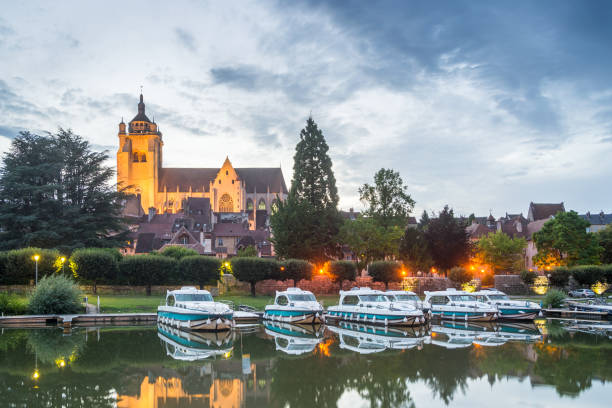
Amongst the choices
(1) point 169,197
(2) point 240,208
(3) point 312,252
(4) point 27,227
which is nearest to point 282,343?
(3) point 312,252

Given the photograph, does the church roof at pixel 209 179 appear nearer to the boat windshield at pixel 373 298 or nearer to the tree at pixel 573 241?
the tree at pixel 573 241

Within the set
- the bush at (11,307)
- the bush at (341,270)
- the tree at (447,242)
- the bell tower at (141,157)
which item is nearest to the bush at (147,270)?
the bush at (11,307)

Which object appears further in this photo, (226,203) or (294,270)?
(226,203)

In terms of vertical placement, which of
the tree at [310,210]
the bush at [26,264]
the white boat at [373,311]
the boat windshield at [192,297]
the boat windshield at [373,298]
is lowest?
the white boat at [373,311]

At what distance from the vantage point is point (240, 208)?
154 meters

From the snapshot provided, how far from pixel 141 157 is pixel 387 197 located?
118m

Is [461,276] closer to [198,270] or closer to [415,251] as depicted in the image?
[415,251]

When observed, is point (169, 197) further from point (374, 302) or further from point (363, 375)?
point (363, 375)

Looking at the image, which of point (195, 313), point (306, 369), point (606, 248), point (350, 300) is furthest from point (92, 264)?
point (606, 248)

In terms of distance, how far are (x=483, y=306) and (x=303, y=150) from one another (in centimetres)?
3009

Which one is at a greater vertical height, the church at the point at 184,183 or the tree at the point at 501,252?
the church at the point at 184,183

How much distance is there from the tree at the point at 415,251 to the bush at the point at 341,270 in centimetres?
962

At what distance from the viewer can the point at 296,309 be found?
111 ft

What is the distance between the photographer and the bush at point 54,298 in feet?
112
